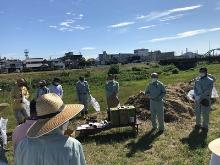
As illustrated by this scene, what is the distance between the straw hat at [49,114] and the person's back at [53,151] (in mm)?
82

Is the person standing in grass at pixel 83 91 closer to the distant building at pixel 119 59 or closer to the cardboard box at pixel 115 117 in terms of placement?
the cardboard box at pixel 115 117

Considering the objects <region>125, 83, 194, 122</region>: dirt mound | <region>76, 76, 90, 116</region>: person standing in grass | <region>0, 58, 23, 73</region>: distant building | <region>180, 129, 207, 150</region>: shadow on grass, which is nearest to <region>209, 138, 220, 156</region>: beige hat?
<region>180, 129, 207, 150</region>: shadow on grass

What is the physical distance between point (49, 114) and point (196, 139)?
8.73 m

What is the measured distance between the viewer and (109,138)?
13.1 metres

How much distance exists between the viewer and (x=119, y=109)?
13.2m

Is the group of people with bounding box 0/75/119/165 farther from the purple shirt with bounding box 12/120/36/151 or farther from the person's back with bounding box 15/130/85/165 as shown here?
the purple shirt with bounding box 12/120/36/151

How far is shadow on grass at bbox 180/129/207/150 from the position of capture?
37.7 feet

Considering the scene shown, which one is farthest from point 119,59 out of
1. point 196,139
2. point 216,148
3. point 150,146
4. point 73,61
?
point 216,148

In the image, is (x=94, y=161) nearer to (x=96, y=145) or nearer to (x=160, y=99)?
(x=96, y=145)

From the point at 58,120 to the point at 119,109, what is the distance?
914cm

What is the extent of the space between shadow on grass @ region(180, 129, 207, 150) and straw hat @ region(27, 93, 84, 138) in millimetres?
7614

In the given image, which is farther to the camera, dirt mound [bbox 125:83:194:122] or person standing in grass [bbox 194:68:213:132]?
dirt mound [bbox 125:83:194:122]

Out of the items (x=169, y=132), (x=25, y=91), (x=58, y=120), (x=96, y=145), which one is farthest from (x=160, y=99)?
(x=58, y=120)

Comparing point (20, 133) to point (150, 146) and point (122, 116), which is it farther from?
point (122, 116)
